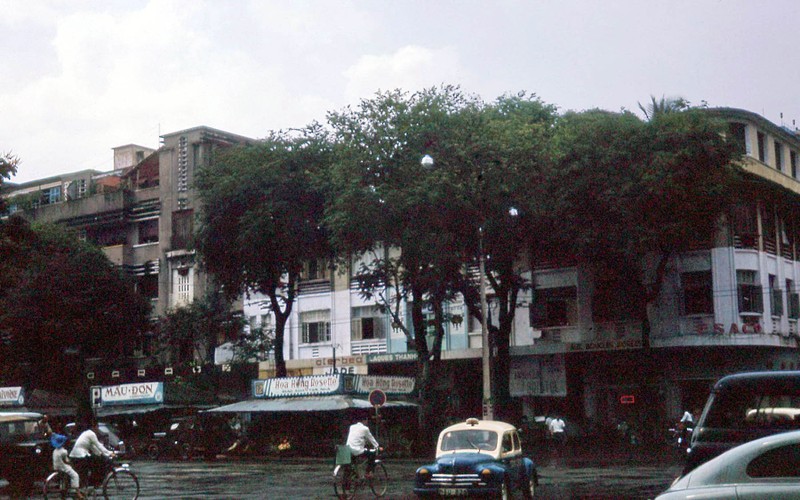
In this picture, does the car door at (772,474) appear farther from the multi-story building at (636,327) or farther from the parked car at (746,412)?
the multi-story building at (636,327)

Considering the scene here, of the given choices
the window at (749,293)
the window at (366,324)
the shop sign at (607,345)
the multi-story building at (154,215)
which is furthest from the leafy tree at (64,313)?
the window at (749,293)

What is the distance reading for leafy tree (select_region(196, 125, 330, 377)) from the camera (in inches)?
1828

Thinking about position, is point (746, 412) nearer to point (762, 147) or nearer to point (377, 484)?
point (377, 484)

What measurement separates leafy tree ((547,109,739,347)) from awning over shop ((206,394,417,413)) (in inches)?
418

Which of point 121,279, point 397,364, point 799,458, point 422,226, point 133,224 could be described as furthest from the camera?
point 133,224

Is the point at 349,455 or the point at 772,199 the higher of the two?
the point at 772,199

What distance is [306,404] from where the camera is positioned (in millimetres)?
Answer: 42312

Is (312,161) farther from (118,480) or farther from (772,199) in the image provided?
(118,480)

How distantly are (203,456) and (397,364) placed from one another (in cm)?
1150

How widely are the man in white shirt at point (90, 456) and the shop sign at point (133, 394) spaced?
27120 millimetres

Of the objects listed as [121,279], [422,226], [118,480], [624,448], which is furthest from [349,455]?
[121,279]

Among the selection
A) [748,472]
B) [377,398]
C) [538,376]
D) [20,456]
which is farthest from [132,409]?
[748,472]

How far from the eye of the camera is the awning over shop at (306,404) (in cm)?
4144

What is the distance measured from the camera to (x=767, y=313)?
4522 centimetres
